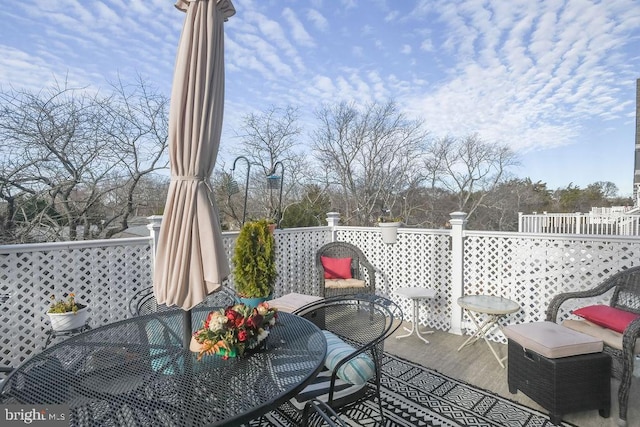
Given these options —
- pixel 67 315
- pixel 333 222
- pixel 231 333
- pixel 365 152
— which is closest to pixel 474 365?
pixel 231 333

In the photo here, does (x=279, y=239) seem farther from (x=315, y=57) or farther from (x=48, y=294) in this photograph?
(x=315, y=57)

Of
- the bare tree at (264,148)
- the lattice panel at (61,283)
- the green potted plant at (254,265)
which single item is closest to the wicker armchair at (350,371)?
the green potted plant at (254,265)

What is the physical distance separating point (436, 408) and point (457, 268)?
1973 mm

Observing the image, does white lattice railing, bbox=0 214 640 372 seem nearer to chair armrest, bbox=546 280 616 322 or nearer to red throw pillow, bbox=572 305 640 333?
chair armrest, bbox=546 280 616 322

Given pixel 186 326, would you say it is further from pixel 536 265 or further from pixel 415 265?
pixel 536 265

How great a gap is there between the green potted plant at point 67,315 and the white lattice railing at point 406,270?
0.94 feet

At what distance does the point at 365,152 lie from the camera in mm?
10477

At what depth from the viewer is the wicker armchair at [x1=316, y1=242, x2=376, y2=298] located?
4438 mm

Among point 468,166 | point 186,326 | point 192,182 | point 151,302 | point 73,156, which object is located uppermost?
point 468,166

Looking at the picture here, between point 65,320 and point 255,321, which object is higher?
point 255,321

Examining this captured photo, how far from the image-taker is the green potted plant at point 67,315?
9.40ft

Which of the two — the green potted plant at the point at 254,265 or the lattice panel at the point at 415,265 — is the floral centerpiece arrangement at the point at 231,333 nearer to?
the green potted plant at the point at 254,265

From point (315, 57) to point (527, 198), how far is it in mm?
10686

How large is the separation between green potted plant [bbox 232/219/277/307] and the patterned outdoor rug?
171 centimetres
